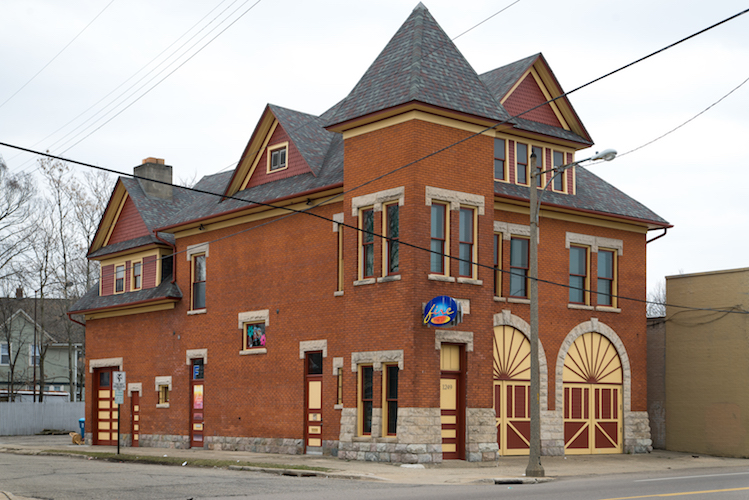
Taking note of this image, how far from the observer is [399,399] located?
22.6 meters

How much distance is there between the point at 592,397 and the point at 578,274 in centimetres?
417

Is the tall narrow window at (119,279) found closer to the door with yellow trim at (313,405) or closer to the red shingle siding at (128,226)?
the red shingle siding at (128,226)

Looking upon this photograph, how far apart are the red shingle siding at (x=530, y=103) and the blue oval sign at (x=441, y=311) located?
895cm

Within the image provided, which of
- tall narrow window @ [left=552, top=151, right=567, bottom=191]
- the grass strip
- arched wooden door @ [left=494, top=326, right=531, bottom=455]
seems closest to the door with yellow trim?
the grass strip

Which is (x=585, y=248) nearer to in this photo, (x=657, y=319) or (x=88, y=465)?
(x=657, y=319)

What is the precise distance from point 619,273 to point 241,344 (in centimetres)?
1335

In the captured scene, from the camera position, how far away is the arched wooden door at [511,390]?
2619cm

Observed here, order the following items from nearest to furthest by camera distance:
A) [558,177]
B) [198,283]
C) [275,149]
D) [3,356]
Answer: [558,177] < [275,149] < [198,283] < [3,356]

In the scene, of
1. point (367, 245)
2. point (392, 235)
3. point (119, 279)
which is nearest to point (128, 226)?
point (119, 279)

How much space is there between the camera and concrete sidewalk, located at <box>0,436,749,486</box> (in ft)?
63.0

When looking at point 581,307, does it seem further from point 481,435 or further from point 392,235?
point 392,235

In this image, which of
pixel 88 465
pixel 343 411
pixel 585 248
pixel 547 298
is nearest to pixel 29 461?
pixel 88 465

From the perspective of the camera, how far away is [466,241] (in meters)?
24.3

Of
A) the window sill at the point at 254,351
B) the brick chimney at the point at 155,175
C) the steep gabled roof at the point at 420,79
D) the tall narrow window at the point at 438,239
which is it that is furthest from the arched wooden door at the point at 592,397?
the brick chimney at the point at 155,175
